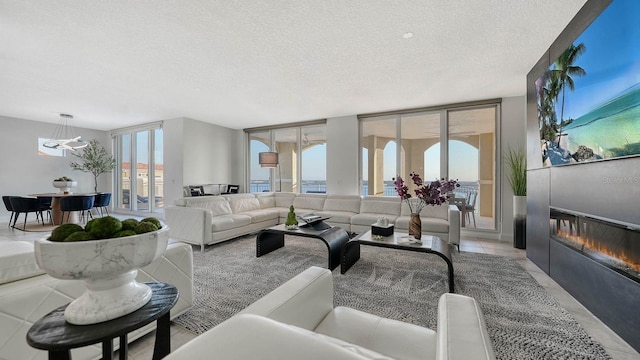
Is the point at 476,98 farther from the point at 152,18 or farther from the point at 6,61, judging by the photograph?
the point at 6,61

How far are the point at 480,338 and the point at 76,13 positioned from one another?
3.68m

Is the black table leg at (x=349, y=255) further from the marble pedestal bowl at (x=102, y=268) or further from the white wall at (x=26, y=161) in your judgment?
the white wall at (x=26, y=161)

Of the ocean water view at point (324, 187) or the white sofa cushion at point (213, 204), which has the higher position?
the ocean water view at point (324, 187)

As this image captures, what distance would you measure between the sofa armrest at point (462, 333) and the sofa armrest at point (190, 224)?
3.54 metres

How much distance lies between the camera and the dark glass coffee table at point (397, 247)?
242 centimetres

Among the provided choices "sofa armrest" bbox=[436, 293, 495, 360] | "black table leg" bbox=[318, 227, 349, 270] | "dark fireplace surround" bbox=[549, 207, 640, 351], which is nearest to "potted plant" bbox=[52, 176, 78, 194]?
"black table leg" bbox=[318, 227, 349, 270]

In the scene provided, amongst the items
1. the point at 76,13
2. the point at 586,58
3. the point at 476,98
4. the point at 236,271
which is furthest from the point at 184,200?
the point at 476,98

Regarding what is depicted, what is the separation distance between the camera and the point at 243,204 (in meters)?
5.02

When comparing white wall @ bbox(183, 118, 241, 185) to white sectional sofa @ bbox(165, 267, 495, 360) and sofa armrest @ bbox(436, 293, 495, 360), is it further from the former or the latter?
sofa armrest @ bbox(436, 293, 495, 360)

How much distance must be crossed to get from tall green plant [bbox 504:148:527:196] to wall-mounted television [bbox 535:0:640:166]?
137 centimetres

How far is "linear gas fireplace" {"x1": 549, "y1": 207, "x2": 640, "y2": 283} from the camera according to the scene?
1.72 meters

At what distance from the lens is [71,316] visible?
2.48 feet

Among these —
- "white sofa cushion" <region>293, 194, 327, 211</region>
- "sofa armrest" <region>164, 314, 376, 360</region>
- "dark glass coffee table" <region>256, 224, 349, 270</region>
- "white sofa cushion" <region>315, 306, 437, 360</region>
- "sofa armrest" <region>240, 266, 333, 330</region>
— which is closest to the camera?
"sofa armrest" <region>164, 314, 376, 360</region>

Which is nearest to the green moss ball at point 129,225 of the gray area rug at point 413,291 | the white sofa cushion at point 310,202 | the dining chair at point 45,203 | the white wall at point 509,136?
the gray area rug at point 413,291
